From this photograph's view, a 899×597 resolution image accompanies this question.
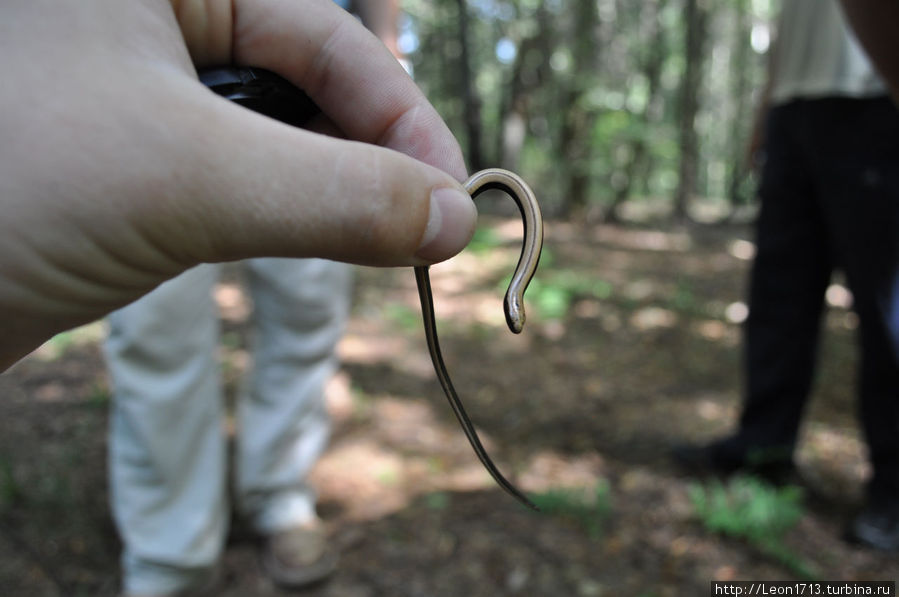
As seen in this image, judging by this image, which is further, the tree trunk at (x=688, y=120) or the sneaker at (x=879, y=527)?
the tree trunk at (x=688, y=120)

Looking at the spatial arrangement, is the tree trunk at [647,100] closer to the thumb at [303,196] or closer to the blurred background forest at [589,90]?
the blurred background forest at [589,90]

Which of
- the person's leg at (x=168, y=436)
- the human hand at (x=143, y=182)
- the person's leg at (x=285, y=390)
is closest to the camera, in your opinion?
the human hand at (x=143, y=182)

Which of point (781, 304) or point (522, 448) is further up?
point (781, 304)

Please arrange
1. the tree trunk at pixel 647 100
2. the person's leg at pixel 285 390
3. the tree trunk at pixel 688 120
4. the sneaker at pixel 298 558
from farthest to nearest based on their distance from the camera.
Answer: the tree trunk at pixel 647 100 < the tree trunk at pixel 688 120 < the person's leg at pixel 285 390 < the sneaker at pixel 298 558

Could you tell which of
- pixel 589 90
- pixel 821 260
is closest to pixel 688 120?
pixel 589 90

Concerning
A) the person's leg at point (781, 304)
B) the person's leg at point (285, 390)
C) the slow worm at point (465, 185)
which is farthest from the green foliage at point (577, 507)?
the slow worm at point (465, 185)

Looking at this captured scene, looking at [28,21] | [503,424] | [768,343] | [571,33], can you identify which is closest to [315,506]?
[503,424]

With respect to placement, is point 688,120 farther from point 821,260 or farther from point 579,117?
point 821,260

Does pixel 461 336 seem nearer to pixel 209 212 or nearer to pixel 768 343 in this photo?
pixel 768 343
